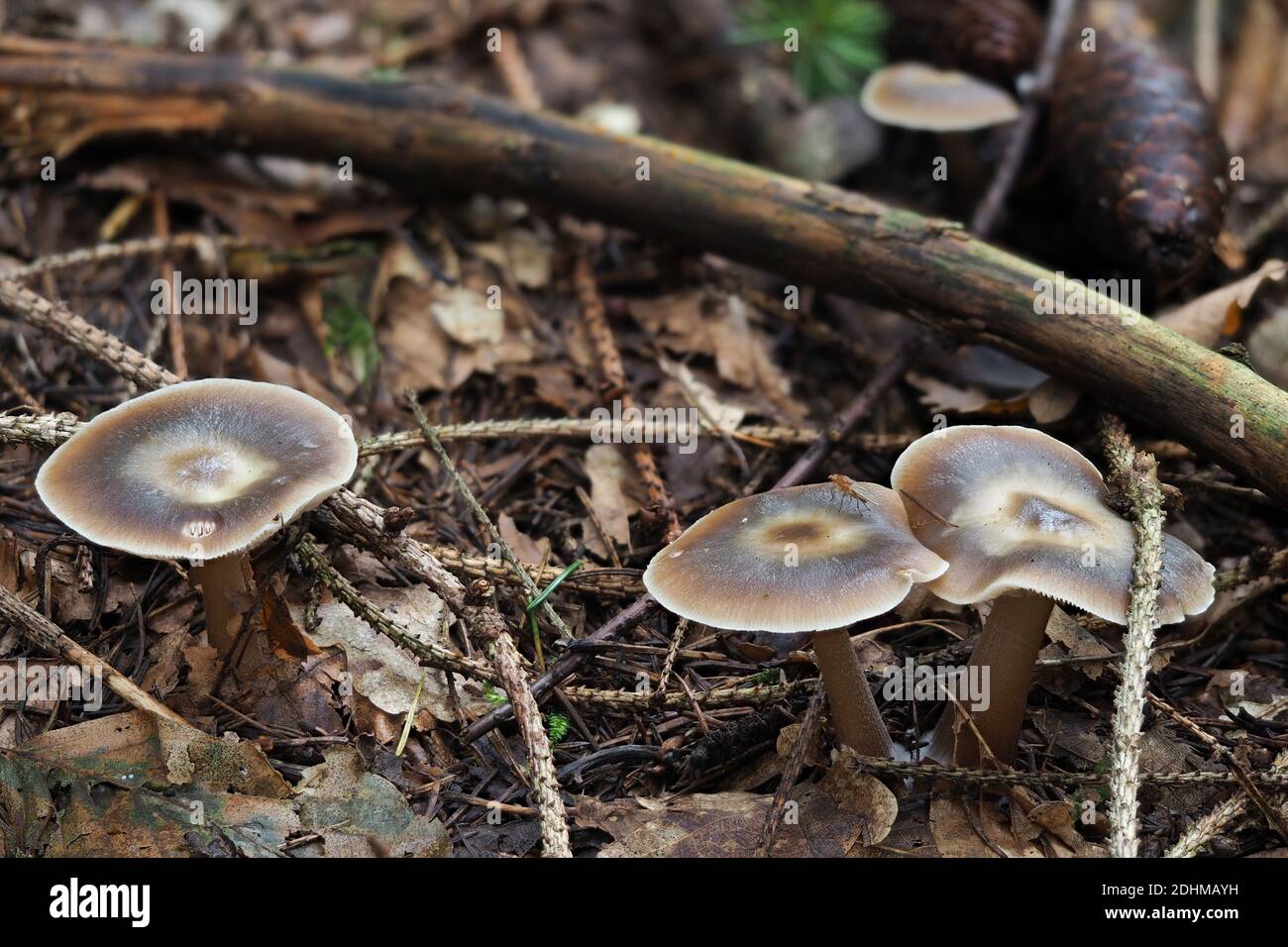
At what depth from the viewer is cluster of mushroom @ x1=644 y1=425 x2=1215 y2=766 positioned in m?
2.73

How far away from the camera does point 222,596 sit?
3.29 metres

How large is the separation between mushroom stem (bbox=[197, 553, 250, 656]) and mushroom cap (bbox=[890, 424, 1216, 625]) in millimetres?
2067

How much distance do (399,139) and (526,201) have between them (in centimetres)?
70

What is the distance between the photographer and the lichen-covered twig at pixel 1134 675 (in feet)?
8.50

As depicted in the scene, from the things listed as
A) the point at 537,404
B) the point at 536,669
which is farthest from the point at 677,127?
the point at 536,669

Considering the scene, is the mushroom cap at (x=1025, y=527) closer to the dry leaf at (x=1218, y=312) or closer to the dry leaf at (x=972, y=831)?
the dry leaf at (x=972, y=831)

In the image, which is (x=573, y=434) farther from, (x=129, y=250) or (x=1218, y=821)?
(x=1218, y=821)

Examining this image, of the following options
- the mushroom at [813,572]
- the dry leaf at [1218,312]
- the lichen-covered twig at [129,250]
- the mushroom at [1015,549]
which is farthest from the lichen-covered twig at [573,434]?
the lichen-covered twig at [129,250]

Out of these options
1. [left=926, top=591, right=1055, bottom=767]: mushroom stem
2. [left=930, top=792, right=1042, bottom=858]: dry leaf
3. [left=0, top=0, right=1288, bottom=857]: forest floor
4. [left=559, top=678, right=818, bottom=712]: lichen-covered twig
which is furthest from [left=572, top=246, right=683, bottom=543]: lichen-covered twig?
[left=930, top=792, right=1042, bottom=858]: dry leaf

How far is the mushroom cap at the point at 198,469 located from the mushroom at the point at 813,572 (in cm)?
107

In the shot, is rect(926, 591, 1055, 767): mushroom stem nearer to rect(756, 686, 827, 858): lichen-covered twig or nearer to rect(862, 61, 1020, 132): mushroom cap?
rect(756, 686, 827, 858): lichen-covered twig
